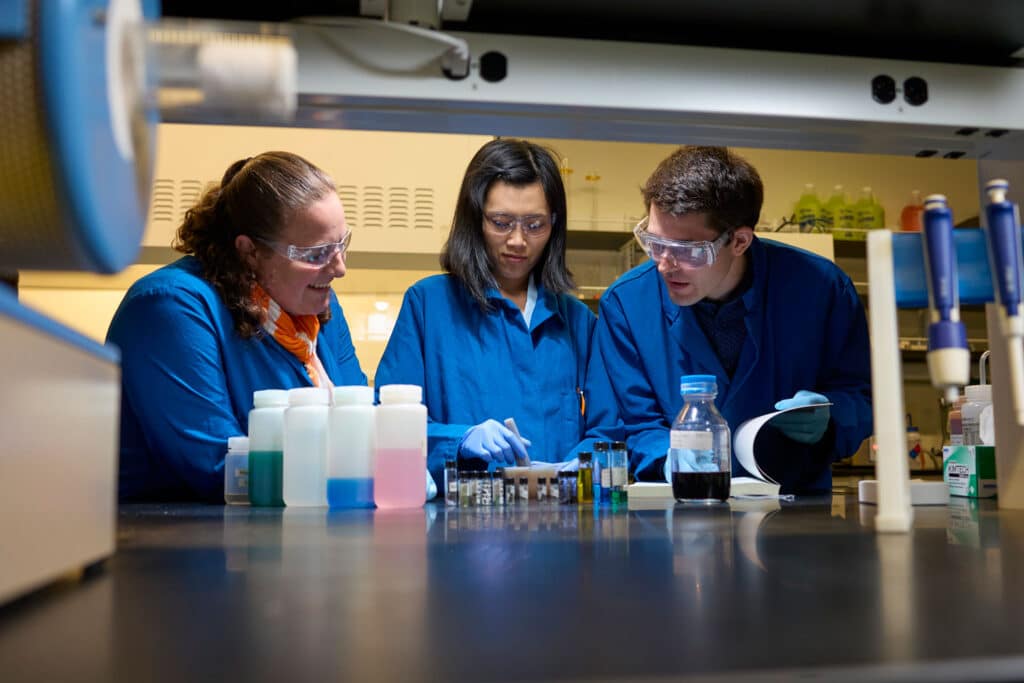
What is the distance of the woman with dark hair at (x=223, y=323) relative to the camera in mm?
1714

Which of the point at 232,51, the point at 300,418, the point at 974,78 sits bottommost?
the point at 300,418

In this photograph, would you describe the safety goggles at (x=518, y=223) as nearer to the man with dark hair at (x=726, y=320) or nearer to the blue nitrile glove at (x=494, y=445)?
the man with dark hair at (x=726, y=320)

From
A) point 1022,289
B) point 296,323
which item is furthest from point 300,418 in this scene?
point 1022,289

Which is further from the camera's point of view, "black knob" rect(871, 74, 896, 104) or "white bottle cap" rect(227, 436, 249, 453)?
"white bottle cap" rect(227, 436, 249, 453)

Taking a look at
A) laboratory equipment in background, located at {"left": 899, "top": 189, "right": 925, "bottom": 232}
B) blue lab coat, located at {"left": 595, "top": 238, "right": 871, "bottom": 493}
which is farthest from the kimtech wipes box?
laboratory equipment in background, located at {"left": 899, "top": 189, "right": 925, "bottom": 232}

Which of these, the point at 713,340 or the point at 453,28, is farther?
the point at 713,340

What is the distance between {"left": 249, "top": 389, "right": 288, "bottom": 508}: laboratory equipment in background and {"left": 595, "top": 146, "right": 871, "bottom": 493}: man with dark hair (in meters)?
0.86

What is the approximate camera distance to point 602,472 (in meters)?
1.63

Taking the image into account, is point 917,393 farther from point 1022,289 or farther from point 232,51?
point 232,51

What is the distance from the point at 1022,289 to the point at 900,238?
0.43ft

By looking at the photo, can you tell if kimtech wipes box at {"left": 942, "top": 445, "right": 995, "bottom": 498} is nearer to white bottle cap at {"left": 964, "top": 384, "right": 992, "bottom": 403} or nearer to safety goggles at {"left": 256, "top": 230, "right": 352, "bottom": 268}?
white bottle cap at {"left": 964, "top": 384, "right": 992, "bottom": 403}

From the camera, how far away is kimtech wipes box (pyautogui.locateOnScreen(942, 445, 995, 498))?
1548 millimetres

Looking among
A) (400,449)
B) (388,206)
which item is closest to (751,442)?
(400,449)

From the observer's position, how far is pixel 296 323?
2.08m
